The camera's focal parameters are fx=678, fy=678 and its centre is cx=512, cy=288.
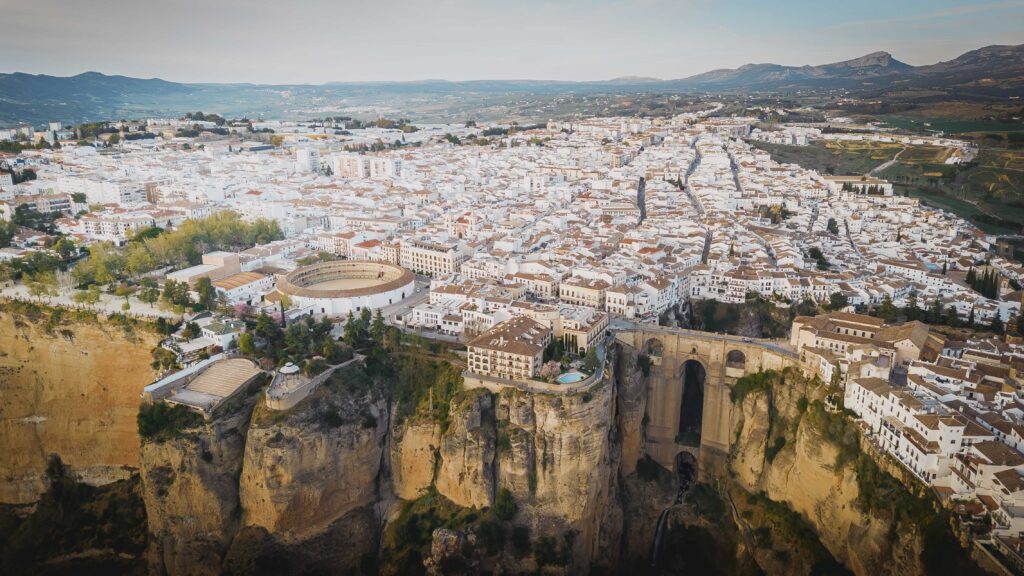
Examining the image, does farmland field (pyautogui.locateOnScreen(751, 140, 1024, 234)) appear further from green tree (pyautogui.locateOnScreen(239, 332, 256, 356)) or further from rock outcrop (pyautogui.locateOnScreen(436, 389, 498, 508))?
green tree (pyautogui.locateOnScreen(239, 332, 256, 356))

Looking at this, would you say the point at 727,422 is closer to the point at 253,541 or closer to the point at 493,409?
the point at 493,409

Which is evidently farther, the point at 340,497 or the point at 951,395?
the point at 340,497

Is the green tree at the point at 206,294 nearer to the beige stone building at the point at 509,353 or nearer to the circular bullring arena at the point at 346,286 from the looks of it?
the circular bullring arena at the point at 346,286

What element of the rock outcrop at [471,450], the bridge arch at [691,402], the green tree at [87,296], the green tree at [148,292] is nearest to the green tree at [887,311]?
the bridge arch at [691,402]

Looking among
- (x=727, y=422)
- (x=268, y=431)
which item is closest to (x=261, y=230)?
(x=268, y=431)

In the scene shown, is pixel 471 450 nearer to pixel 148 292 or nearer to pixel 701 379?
pixel 701 379

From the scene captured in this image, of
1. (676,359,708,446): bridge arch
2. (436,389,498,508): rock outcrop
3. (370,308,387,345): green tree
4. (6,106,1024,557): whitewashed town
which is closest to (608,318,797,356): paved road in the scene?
(6,106,1024,557): whitewashed town
